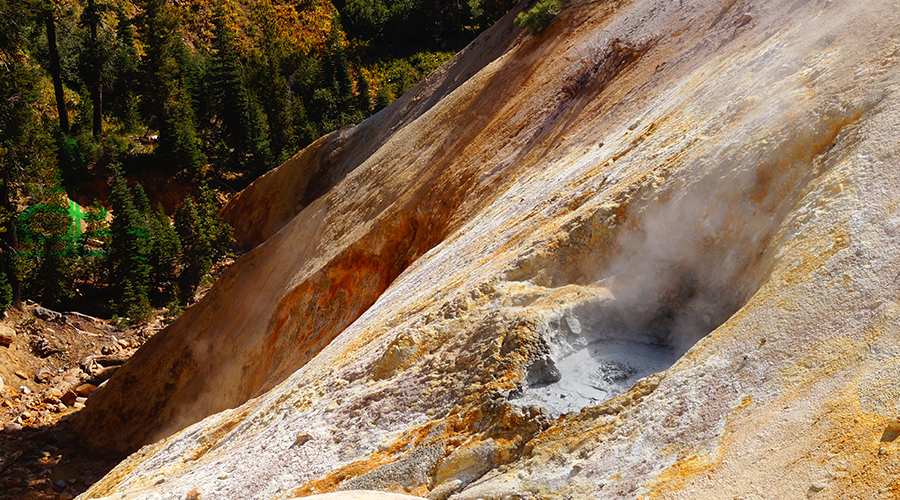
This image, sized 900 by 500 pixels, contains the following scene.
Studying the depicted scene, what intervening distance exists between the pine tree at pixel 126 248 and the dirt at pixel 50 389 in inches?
110

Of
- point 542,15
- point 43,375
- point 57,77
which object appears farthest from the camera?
point 57,77

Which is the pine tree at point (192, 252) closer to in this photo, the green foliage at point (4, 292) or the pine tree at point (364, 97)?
the green foliage at point (4, 292)

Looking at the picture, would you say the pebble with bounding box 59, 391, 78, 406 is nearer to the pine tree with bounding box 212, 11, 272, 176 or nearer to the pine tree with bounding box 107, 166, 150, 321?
the pine tree with bounding box 107, 166, 150, 321

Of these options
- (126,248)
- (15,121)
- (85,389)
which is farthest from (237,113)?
(85,389)

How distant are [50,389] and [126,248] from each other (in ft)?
30.5

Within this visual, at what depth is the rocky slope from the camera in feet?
12.6

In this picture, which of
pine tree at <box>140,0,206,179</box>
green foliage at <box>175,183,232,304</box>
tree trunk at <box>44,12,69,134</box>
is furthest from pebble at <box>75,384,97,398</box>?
tree trunk at <box>44,12,69,134</box>

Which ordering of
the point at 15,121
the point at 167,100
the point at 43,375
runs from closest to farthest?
the point at 15,121
the point at 43,375
the point at 167,100

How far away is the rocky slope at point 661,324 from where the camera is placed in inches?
151

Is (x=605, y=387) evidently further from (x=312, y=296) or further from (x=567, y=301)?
(x=312, y=296)

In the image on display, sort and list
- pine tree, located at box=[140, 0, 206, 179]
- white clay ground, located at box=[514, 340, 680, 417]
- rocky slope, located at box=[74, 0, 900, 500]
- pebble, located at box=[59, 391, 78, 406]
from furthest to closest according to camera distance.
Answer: pine tree, located at box=[140, 0, 206, 179], pebble, located at box=[59, 391, 78, 406], white clay ground, located at box=[514, 340, 680, 417], rocky slope, located at box=[74, 0, 900, 500]

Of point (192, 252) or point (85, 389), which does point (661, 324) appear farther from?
point (192, 252)

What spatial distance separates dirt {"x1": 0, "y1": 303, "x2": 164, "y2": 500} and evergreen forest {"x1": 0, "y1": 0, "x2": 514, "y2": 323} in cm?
138

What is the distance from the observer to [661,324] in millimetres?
5840
